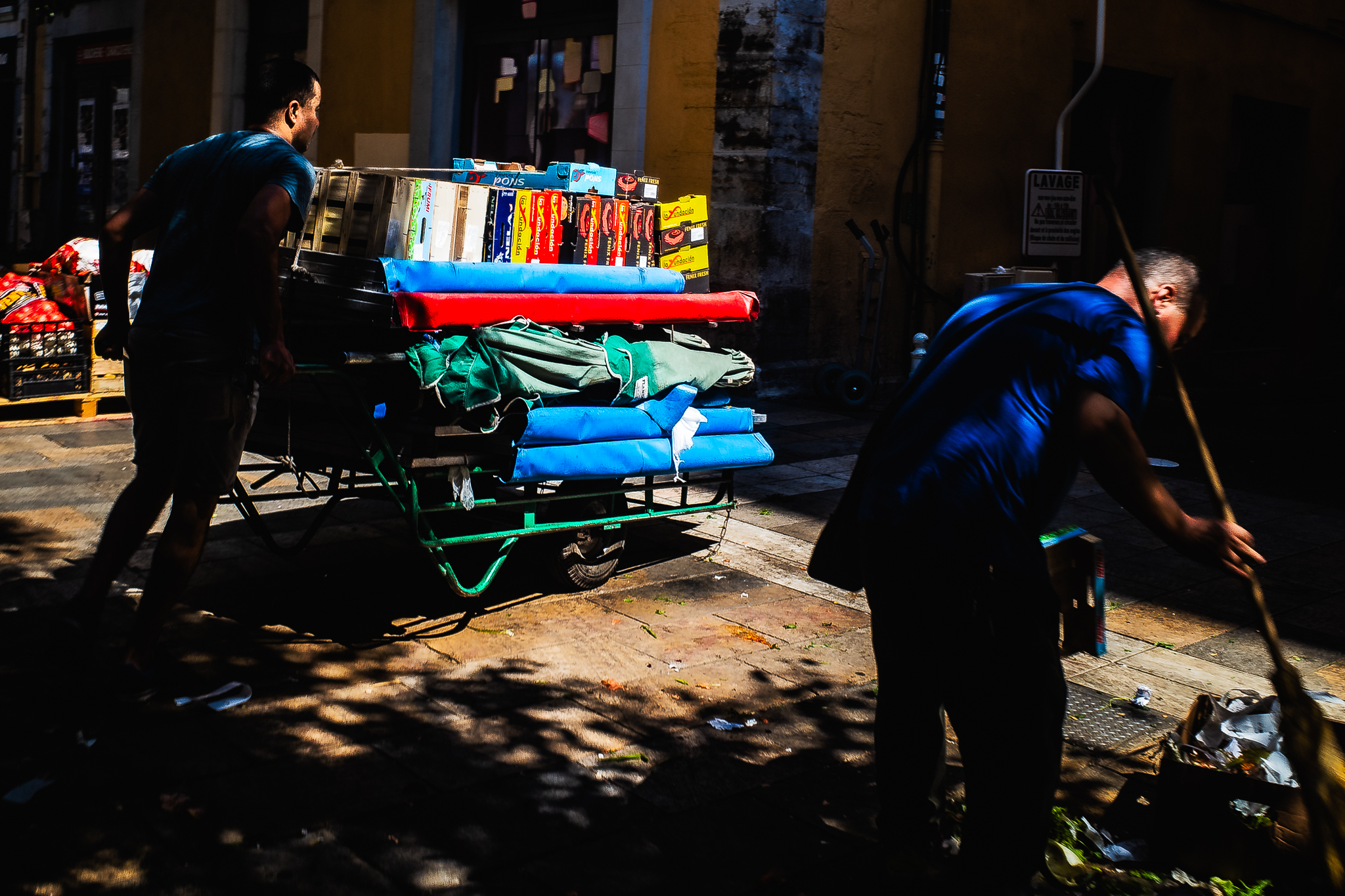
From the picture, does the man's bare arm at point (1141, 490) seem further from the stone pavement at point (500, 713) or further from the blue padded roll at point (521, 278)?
the blue padded roll at point (521, 278)

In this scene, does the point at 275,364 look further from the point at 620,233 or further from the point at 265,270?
the point at 620,233

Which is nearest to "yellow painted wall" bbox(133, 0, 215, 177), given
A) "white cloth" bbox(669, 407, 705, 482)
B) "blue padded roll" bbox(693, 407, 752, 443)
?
"blue padded roll" bbox(693, 407, 752, 443)

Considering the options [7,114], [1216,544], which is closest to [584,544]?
[1216,544]

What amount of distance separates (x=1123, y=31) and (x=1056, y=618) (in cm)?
1318

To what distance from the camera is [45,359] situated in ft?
27.7

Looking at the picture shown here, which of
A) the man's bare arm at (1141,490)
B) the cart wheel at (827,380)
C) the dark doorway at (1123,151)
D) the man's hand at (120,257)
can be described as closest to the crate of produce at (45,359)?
the man's hand at (120,257)

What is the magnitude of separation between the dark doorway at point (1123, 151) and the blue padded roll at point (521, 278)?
32.7 feet

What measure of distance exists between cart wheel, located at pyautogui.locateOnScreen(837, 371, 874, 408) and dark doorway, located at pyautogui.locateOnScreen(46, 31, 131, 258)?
11.9 meters

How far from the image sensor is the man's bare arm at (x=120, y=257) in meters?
3.67

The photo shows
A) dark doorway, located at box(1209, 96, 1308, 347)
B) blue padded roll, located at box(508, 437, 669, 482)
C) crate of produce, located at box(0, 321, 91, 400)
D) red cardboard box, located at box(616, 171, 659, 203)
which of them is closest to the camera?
blue padded roll, located at box(508, 437, 669, 482)

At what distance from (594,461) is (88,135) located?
55.8 ft

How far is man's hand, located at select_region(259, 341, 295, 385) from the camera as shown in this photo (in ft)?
11.8

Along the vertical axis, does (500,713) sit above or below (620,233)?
below

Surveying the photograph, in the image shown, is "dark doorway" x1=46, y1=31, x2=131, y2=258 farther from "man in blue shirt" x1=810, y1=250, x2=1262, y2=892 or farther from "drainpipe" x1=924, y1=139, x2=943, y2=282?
"man in blue shirt" x1=810, y1=250, x2=1262, y2=892
